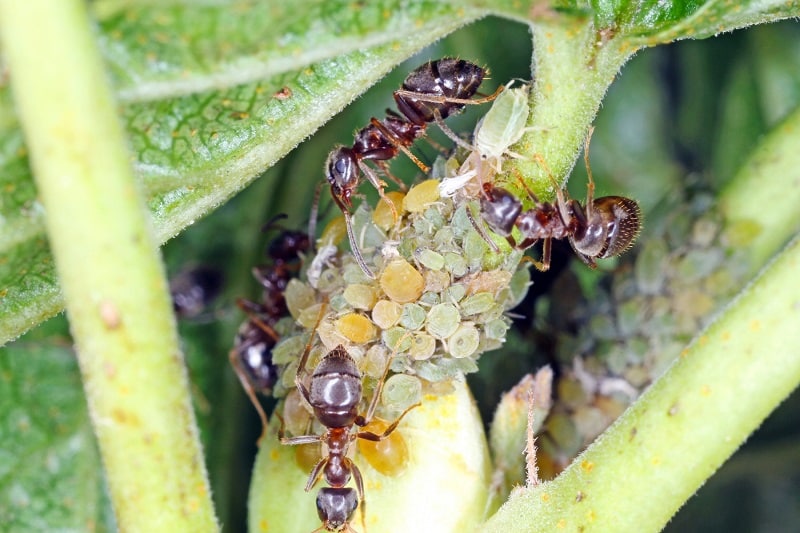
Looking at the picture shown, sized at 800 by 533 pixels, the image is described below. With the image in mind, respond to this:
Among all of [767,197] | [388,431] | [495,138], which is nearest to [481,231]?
[495,138]

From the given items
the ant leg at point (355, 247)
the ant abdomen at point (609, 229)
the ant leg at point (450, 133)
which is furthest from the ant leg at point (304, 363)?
the ant abdomen at point (609, 229)

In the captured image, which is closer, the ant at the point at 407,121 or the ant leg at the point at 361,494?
the ant leg at the point at 361,494

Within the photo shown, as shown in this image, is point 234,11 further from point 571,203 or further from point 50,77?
point 571,203

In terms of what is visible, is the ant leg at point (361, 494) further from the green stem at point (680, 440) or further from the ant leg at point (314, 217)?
the ant leg at point (314, 217)

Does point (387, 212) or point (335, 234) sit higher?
point (387, 212)

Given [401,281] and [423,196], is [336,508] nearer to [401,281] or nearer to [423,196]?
[401,281]

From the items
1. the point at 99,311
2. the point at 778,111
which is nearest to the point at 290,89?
the point at 99,311
